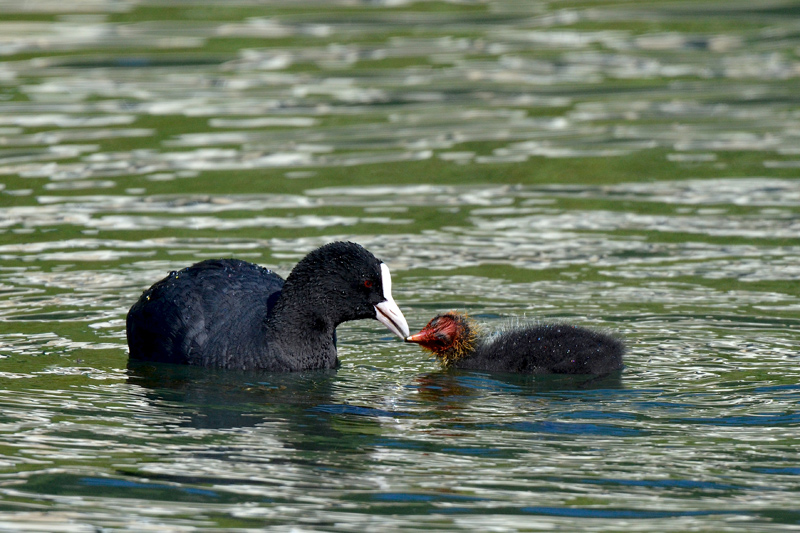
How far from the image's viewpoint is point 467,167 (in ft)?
40.7

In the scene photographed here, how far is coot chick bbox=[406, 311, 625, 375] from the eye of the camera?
23.6 feet

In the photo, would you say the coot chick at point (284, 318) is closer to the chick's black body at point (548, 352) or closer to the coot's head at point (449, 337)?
the coot's head at point (449, 337)

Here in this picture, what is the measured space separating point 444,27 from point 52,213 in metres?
9.14

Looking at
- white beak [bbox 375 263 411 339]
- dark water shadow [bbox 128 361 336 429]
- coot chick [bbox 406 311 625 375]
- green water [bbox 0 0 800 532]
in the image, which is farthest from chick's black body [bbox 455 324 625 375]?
dark water shadow [bbox 128 361 336 429]

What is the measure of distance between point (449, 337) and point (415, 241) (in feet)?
9.00

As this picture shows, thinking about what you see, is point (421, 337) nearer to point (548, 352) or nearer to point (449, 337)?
point (449, 337)

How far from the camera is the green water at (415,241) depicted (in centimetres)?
548

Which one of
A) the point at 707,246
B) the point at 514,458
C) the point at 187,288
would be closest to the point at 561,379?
the point at 514,458

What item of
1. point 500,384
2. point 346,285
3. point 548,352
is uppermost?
point 346,285

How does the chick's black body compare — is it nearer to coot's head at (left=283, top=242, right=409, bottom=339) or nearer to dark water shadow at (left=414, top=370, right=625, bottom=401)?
dark water shadow at (left=414, top=370, right=625, bottom=401)

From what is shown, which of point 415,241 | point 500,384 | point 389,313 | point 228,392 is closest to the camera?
A: point 228,392

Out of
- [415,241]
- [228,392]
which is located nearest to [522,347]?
[228,392]

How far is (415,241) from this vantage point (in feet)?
33.0

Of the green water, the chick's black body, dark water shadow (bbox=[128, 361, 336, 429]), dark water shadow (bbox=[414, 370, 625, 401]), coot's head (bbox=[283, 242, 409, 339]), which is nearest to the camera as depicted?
the green water
